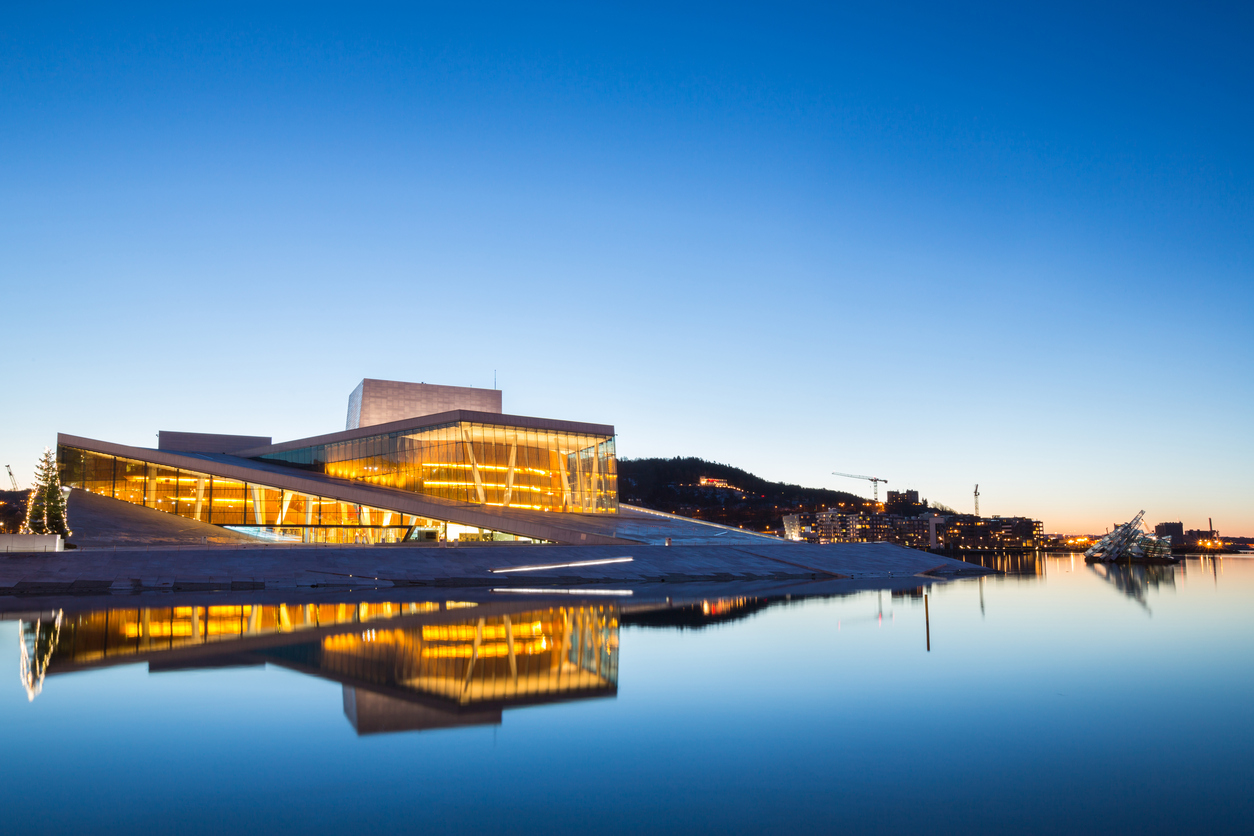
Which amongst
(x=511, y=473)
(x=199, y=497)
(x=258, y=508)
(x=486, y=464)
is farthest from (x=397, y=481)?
(x=199, y=497)

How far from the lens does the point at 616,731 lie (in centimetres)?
689

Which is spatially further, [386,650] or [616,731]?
[386,650]

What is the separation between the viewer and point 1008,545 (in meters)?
173

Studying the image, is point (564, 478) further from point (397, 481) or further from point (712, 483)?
point (712, 483)

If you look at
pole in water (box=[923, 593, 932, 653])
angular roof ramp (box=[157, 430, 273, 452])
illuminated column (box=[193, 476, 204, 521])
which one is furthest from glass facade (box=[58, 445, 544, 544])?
pole in water (box=[923, 593, 932, 653])

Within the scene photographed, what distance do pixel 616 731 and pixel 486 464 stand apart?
35.3 meters

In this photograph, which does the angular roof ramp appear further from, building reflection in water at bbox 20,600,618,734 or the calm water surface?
the calm water surface

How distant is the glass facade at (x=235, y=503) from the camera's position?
37.6 meters

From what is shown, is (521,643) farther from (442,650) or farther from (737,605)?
(737,605)

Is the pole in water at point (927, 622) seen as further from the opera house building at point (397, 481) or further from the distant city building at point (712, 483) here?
the distant city building at point (712, 483)

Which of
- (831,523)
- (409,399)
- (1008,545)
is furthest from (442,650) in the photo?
(1008,545)

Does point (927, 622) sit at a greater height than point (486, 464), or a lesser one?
lesser

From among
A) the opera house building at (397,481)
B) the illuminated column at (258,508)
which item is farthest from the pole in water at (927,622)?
the illuminated column at (258,508)

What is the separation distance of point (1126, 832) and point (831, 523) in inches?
6341
